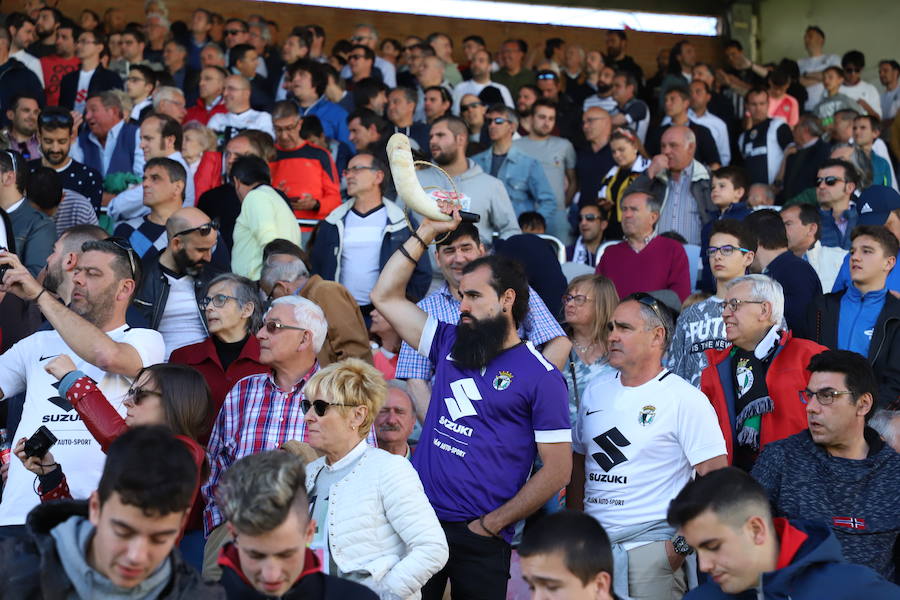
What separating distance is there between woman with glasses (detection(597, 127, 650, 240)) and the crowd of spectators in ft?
0.08

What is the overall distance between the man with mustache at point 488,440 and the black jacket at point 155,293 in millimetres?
1678

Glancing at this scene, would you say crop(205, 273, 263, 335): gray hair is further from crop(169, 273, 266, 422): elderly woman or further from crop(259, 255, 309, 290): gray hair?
crop(259, 255, 309, 290): gray hair

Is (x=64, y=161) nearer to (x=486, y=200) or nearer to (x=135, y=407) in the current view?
(x=486, y=200)

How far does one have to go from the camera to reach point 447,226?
526cm

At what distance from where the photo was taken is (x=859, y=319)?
21.6ft

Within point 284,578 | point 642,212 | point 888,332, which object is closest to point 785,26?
point 642,212

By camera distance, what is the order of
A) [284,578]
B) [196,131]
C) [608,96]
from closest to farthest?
[284,578] → [196,131] → [608,96]

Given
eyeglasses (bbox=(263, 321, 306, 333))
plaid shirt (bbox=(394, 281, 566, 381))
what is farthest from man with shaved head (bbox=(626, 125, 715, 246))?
eyeglasses (bbox=(263, 321, 306, 333))

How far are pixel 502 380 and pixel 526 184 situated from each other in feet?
16.0

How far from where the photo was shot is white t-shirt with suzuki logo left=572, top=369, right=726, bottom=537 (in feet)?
15.9

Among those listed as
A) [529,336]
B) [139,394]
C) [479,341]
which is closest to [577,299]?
[529,336]

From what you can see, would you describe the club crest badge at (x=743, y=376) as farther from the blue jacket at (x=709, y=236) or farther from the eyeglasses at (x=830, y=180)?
the eyeglasses at (x=830, y=180)

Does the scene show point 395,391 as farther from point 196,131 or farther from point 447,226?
point 196,131

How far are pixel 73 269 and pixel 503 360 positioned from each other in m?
1.92
